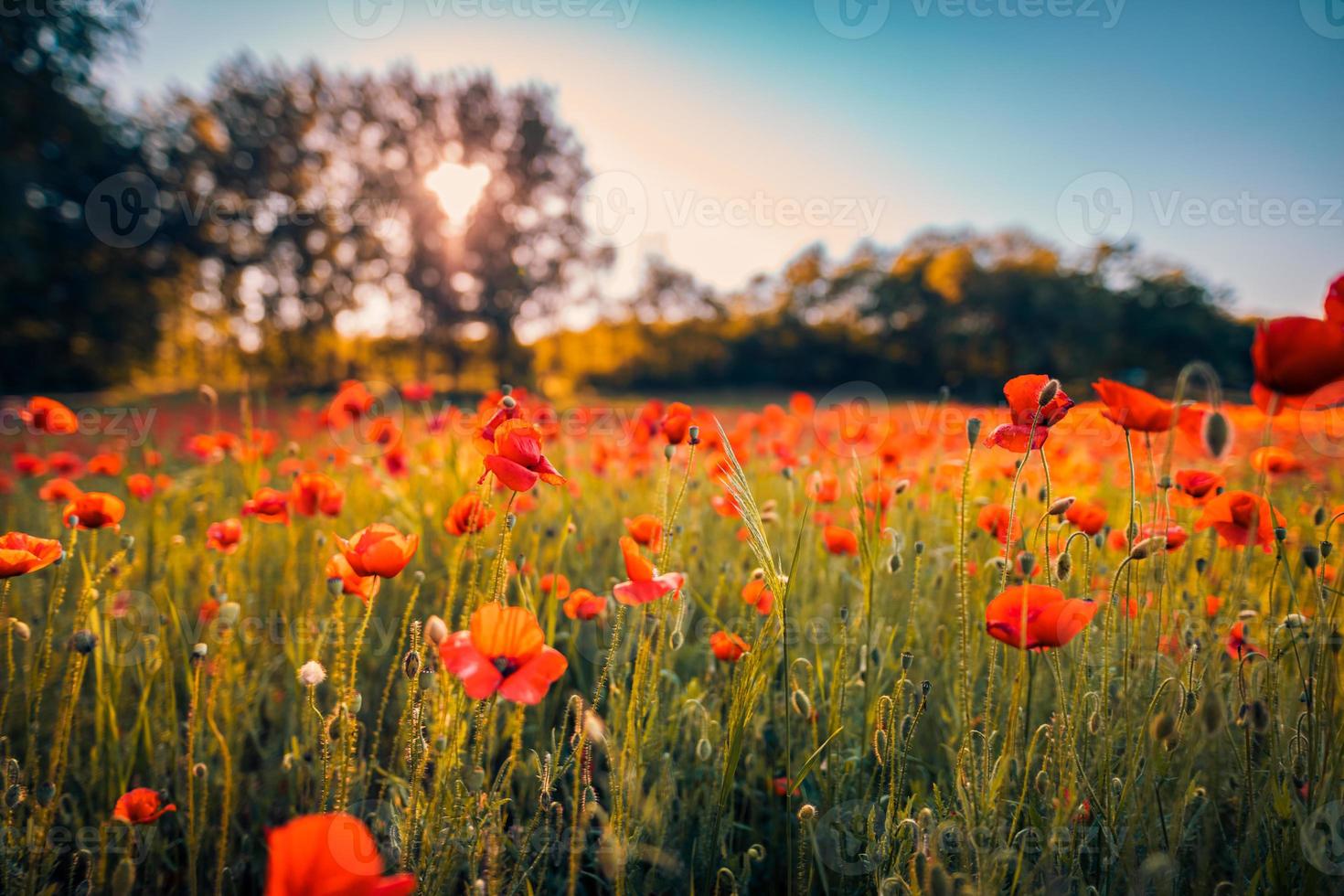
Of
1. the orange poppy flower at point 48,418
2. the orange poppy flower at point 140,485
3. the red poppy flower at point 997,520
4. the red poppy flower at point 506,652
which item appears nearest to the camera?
the red poppy flower at point 506,652

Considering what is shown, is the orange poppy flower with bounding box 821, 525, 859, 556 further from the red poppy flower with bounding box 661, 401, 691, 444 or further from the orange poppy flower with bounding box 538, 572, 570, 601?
the orange poppy flower with bounding box 538, 572, 570, 601

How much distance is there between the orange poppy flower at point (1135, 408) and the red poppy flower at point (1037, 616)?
342mm

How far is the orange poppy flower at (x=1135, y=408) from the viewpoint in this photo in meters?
1.04

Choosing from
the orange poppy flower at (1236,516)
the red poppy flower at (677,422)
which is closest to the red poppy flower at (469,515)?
the red poppy flower at (677,422)

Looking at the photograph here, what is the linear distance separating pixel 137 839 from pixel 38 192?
18.1m

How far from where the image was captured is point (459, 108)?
69.1 feet

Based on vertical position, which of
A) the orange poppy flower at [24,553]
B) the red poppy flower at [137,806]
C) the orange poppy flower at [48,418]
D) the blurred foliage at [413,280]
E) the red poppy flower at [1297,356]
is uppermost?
the blurred foliage at [413,280]

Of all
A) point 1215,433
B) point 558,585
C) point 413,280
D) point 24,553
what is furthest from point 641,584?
point 413,280

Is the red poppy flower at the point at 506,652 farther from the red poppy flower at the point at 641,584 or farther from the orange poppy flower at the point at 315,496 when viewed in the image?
the orange poppy flower at the point at 315,496

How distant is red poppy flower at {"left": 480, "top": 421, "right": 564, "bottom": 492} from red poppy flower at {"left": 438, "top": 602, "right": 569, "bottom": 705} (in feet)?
0.61

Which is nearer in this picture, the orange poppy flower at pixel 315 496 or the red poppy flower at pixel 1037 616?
the red poppy flower at pixel 1037 616

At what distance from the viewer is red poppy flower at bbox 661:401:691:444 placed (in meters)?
1.52

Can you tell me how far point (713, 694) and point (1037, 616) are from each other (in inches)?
35.0

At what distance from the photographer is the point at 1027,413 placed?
3.66 ft
